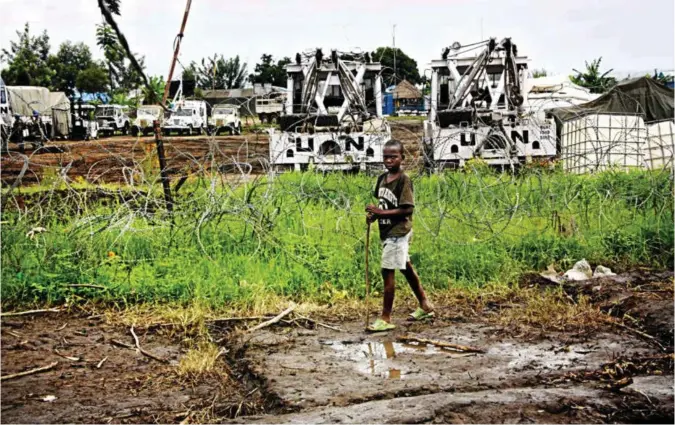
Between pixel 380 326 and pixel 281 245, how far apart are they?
209 cm

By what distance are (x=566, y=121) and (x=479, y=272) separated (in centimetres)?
998

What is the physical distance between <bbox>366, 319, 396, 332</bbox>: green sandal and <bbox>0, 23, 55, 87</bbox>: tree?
3743 cm

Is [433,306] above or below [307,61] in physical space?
below

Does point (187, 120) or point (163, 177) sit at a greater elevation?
point (187, 120)

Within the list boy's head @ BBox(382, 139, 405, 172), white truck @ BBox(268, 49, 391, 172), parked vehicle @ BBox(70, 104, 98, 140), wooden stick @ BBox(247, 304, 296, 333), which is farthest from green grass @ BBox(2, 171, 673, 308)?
parked vehicle @ BBox(70, 104, 98, 140)

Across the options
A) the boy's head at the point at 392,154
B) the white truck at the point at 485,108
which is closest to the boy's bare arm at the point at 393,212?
the boy's head at the point at 392,154

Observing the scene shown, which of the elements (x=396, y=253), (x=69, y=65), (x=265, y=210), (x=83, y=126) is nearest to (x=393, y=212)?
(x=396, y=253)

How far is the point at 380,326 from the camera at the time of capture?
19.8ft

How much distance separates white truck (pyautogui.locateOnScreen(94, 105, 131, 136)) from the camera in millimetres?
33281

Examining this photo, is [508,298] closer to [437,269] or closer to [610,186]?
[437,269]

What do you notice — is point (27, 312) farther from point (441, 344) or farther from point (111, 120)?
point (111, 120)

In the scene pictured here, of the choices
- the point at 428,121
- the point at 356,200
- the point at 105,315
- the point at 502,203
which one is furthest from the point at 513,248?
the point at 428,121

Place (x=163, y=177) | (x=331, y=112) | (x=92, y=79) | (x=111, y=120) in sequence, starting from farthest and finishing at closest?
(x=92, y=79) → (x=111, y=120) → (x=331, y=112) → (x=163, y=177)

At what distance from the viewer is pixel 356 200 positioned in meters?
9.95
